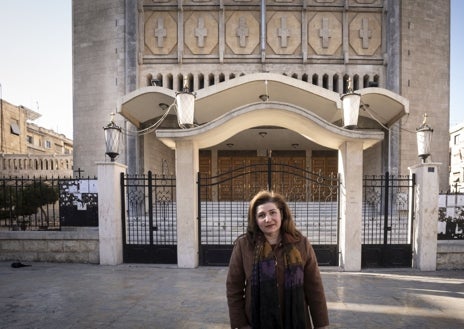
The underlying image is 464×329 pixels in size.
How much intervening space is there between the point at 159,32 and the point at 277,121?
11285 millimetres

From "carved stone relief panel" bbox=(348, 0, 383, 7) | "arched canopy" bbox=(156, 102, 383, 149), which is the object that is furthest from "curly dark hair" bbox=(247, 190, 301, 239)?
"carved stone relief panel" bbox=(348, 0, 383, 7)

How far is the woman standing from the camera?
242 cm

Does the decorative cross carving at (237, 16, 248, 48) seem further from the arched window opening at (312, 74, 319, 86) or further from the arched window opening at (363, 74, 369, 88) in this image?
the arched window opening at (363, 74, 369, 88)

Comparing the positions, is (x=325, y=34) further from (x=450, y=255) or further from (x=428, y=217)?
(x=450, y=255)

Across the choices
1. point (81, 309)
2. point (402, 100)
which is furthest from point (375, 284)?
point (402, 100)

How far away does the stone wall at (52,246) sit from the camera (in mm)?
7852

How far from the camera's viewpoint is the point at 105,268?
7375mm

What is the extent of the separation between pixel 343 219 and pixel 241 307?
5522 mm

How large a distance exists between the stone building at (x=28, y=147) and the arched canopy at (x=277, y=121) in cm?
2208

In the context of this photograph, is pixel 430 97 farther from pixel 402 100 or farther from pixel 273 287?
pixel 273 287

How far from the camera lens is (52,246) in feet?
26.4

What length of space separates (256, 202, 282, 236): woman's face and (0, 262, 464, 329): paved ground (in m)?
2.69

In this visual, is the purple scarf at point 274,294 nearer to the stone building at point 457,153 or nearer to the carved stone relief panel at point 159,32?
the carved stone relief panel at point 159,32

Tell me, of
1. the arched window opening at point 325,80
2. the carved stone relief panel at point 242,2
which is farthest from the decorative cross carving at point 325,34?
the carved stone relief panel at point 242,2
